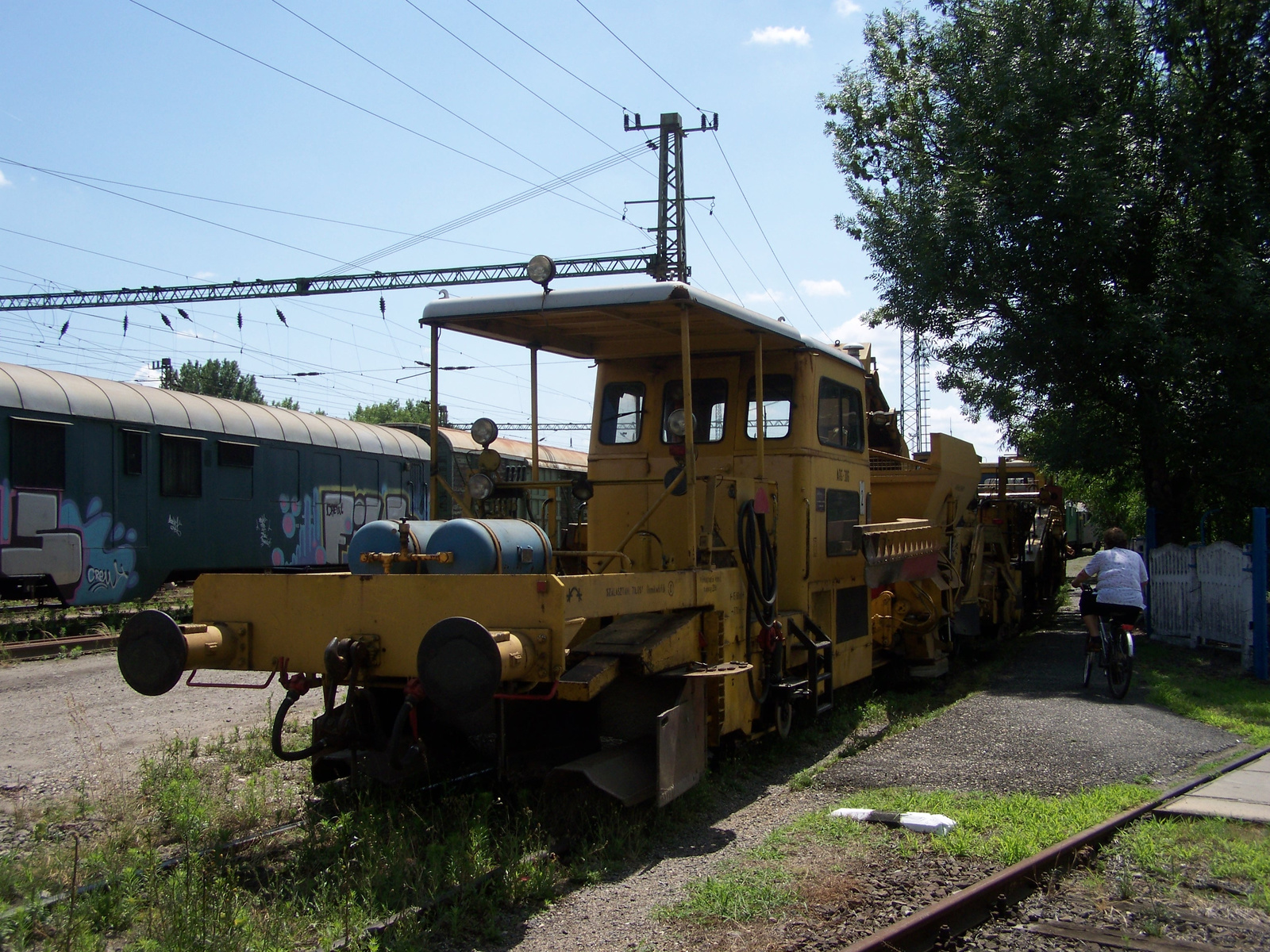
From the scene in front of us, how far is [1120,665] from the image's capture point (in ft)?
30.3

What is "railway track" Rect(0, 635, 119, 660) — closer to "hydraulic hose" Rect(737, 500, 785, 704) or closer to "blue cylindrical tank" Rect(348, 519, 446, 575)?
"blue cylindrical tank" Rect(348, 519, 446, 575)

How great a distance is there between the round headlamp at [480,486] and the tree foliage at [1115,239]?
9350 mm

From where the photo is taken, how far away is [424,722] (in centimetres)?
605

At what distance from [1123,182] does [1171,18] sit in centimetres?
246

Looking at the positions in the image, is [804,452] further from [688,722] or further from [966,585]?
[966,585]

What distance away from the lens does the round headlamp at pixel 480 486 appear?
22.1 feet

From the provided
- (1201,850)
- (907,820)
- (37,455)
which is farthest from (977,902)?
(37,455)

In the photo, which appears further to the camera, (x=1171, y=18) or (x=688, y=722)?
(x=1171, y=18)

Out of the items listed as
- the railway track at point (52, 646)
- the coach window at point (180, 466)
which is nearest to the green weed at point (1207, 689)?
the railway track at point (52, 646)

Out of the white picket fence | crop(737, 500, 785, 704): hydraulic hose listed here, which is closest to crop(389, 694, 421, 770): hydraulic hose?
crop(737, 500, 785, 704): hydraulic hose

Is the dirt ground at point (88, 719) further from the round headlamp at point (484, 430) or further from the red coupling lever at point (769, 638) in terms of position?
the red coupling lever at point (769, 638)

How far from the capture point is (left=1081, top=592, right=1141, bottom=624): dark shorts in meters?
9.59

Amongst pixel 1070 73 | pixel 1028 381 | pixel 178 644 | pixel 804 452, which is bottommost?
pixel 178 644

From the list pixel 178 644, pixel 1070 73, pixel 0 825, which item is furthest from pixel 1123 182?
pixel 0 825
